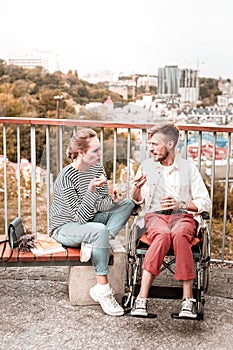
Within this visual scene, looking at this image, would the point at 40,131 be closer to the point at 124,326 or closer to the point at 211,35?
the point at 124,326

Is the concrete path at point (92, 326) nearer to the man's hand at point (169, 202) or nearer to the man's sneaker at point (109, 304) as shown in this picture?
the man's sneaker at point (109, 304)

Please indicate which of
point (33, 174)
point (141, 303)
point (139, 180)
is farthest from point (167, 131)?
point (33, 174)

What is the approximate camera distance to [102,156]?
3377 mm

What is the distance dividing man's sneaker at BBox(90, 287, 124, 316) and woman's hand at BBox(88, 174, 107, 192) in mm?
530

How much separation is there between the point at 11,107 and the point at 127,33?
1239mm

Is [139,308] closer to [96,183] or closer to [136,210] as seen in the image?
[136,210]

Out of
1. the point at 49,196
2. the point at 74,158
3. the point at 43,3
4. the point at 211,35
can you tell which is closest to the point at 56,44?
the point at 43,3

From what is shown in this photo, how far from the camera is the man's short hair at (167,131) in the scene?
2.92 metres

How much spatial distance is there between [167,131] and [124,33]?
2667 mm

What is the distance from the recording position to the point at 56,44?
5.50m

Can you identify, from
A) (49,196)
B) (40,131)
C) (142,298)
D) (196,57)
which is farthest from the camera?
(196,57)

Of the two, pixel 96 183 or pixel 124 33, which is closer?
pixel 96 183

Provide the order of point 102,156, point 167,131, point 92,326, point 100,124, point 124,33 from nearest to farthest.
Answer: point 167,131 → point 92,326 → point 102,156 → point 100,124 → point 124,33

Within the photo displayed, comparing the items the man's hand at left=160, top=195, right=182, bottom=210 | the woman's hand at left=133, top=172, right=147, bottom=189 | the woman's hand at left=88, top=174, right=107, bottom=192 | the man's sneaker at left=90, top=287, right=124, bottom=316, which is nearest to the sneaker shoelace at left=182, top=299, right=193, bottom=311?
the man's sneaker at left=90, top=287, right=124, bottom=316
